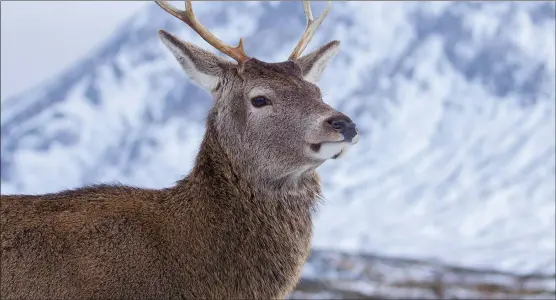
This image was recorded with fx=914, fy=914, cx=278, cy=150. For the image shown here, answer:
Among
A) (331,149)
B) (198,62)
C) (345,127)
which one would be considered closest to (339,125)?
(345,127)

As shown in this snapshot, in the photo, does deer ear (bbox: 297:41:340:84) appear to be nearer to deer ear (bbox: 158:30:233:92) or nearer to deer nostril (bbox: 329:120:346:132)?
deer ear (bbox: 158:30:233:92)

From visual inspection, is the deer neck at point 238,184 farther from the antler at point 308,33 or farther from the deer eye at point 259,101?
the antler at point 308,33

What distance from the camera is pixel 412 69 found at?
3512 centimetres

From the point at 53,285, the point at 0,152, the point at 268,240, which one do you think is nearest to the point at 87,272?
the point at 53,285

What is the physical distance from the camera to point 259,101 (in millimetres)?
7117

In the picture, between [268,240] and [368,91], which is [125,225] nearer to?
[268,240]

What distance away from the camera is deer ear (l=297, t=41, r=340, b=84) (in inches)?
312

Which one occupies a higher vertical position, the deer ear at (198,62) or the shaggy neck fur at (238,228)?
the deer ear at (198,62)

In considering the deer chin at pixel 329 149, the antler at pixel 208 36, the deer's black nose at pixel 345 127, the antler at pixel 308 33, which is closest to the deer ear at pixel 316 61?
the antler at pixel 308 33

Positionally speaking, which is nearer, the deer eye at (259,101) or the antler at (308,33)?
the deer eye at (259,101)

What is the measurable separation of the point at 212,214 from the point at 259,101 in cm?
→ 95

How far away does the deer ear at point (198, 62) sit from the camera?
7082mm

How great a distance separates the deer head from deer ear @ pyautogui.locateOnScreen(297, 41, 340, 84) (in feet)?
1.22

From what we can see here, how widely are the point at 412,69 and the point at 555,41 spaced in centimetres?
568
